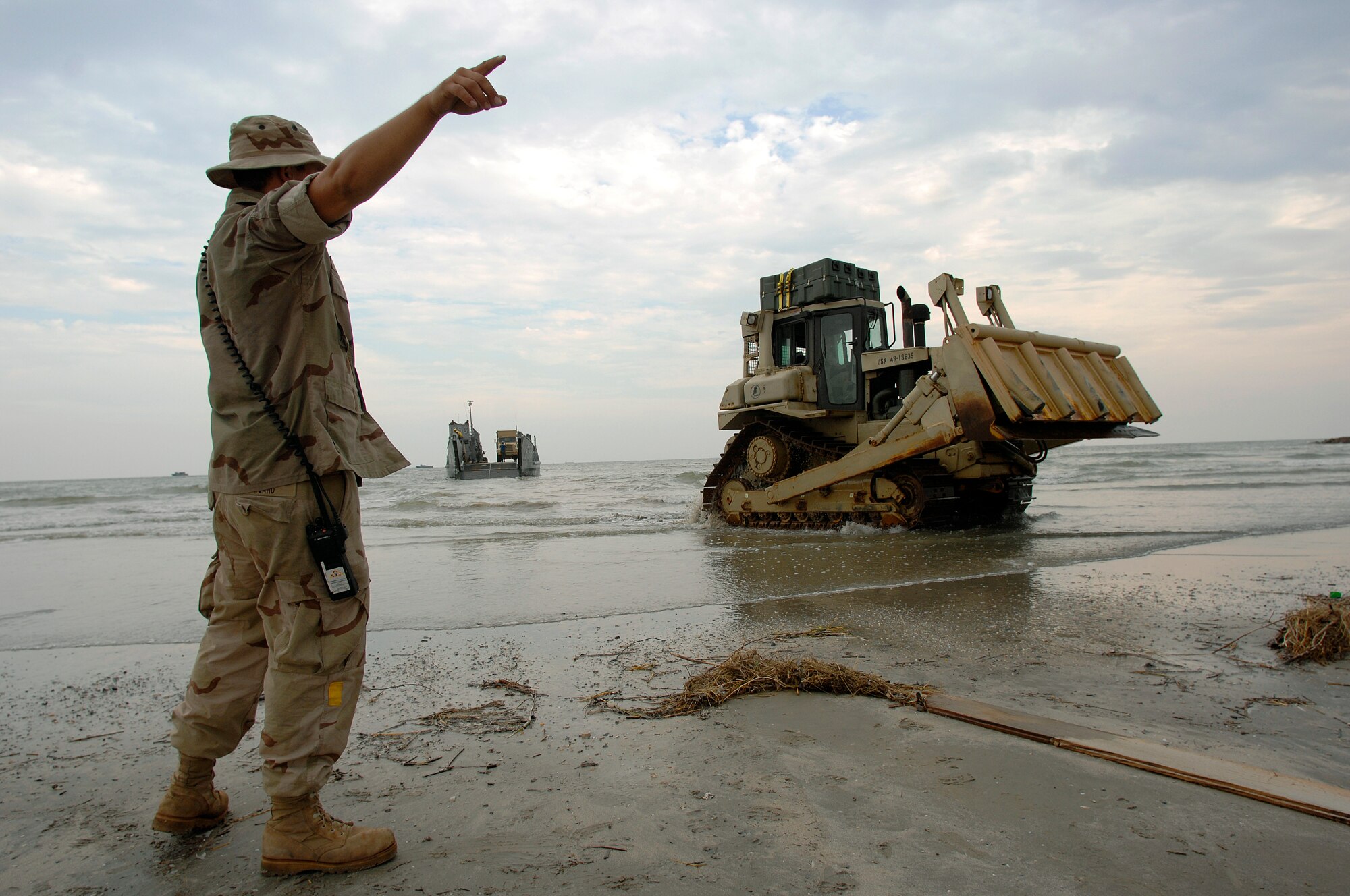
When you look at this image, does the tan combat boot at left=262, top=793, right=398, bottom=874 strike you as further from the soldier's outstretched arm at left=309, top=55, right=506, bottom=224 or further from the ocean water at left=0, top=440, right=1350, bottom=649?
the ocean water at left=0, top=440, right=1350, bottom=649

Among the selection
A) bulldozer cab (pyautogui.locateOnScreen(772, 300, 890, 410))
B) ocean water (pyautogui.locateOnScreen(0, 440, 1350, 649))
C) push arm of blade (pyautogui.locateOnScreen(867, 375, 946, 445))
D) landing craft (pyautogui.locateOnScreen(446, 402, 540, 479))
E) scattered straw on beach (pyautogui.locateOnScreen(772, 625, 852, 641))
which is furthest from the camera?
landing craft (pyautogui.locateOnScreen(446, 402, 540, 479))

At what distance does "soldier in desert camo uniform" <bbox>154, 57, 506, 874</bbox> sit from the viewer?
182cm

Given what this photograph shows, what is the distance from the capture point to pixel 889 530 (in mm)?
9203

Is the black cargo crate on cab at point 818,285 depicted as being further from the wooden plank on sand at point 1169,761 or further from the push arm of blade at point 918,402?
the wooden plank on sand at point 1169,761

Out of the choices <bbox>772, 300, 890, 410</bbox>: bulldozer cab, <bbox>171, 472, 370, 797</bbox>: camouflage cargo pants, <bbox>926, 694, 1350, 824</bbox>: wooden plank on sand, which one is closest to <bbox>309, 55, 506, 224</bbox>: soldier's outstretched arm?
<bbox>171, 472, 370, 797</bbox>: camouflage cargo pants

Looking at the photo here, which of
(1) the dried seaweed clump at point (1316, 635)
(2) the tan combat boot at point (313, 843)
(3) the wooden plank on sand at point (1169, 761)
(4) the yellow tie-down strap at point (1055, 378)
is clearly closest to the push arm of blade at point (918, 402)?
(4) the yellow tie-down strap at point (1055, 378)

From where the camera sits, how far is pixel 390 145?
5.46 feet

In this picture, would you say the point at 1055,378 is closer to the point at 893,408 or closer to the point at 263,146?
the point at 893,408

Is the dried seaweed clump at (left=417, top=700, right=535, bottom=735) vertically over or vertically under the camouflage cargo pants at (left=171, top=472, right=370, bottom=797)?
under

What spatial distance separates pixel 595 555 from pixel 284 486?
6.27 m

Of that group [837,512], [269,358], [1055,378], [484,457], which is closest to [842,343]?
[837,512]

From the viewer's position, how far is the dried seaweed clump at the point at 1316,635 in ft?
10.6

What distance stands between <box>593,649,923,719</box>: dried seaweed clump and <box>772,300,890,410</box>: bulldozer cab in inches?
283

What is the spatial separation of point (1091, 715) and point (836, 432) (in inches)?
303
